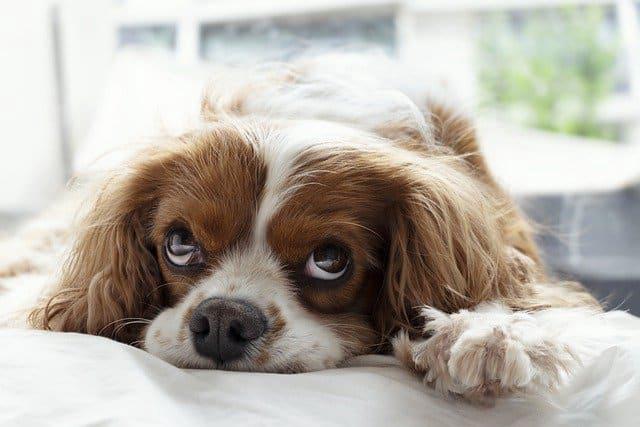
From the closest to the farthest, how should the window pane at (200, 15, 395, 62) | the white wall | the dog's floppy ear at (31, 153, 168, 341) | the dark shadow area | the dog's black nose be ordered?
the dog's black nose < the dog's floppy ear at (31, 153, 168, 341) < the dark shadow area < the white wall < the window pane at (200, 15, 395, 62)

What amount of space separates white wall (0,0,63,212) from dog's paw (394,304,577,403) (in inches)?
130

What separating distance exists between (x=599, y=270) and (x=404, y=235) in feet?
4.79

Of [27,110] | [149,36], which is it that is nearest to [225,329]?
[27,110]

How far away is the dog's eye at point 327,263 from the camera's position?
1668 mm

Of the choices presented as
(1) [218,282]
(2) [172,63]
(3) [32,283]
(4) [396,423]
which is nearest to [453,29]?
(2) [172,63]

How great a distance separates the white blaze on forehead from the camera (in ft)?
5.42

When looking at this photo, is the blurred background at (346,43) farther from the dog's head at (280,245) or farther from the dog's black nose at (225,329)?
the dog's black nose at (225,329)

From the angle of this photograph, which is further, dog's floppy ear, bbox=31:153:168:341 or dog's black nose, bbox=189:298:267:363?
dog's floppy ear, bbox=31:153:168:341

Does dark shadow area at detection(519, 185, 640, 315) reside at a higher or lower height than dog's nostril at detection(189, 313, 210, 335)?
lower

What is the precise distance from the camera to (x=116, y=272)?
1886 mm

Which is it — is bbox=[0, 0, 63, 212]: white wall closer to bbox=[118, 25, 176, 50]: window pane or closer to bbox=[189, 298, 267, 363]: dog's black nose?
bbox=[118, 25, 176, 50]: window pane

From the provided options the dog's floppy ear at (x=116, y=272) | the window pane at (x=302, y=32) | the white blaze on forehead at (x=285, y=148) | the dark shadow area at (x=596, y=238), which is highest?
the window pane at (x=302, y=32)

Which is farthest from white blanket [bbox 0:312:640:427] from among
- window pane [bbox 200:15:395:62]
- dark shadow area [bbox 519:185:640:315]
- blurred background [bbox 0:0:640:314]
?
window pane [bbox 200:15:395:62]

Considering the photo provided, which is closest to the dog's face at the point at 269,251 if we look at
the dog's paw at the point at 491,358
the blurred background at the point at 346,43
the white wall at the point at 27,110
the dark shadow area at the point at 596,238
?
the dog's paw at the point at 491,358
